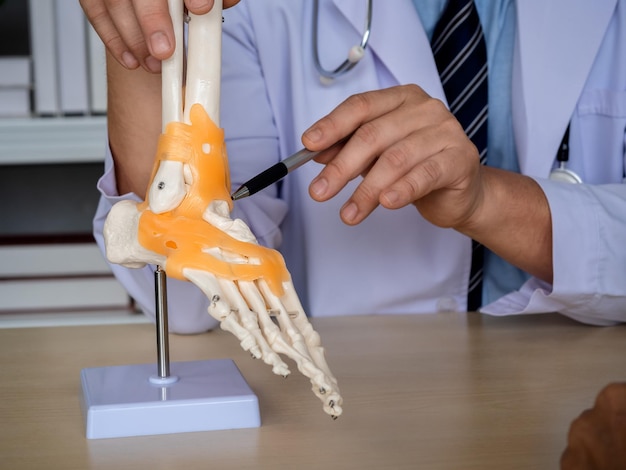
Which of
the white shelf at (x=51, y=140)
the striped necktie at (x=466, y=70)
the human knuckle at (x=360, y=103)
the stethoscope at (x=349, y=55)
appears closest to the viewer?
the human knuckle at (x=360, y=103)

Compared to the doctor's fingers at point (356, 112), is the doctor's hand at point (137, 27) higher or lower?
higher

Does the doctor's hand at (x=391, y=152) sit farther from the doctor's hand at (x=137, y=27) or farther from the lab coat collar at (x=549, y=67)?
the lab coat collar at (x=549, y=67)

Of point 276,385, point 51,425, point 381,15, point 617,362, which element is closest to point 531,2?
point 381,15

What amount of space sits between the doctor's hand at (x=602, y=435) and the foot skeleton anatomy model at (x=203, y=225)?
199mm

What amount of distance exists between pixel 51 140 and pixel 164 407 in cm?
105

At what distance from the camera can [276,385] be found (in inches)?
27.7

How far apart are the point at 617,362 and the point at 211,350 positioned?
0.39 m

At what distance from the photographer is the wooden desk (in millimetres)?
551

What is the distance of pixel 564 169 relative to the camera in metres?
1.10

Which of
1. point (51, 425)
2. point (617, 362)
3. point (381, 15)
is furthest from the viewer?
point (381, 15)

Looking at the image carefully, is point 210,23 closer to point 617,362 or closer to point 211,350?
point 211,350

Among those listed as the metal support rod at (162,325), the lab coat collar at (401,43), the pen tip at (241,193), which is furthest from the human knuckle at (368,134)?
the lab coat collar at (401,43)

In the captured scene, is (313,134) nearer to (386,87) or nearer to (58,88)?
(386,87)

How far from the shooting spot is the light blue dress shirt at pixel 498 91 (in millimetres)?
1163
